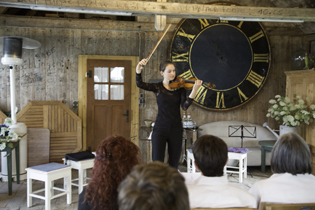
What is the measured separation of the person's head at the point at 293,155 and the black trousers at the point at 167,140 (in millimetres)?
1182

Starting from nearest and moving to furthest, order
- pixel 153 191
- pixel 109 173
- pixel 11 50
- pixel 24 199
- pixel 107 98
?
pixel 153 191 < pixel 109 173 < pixel 24 199 < pixel 11 50 < pixel 107 98

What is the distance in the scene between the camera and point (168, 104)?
108 inches

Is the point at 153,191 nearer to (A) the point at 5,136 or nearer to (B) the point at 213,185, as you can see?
(B) the point at 213,185

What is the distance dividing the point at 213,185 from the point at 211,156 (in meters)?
0.14

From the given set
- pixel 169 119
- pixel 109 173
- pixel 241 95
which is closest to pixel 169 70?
pixel 169 119

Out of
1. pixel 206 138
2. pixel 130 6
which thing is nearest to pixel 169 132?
pixel 206 138

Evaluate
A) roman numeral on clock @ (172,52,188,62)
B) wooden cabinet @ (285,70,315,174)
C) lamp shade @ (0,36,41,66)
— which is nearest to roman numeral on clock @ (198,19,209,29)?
roman numeral on clock @ (172,52,188,62)

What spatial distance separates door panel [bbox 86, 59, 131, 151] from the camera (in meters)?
4.92

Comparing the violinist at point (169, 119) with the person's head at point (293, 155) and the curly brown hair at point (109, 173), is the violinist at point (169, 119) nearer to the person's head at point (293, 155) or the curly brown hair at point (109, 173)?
the person's head at point (293, 155)

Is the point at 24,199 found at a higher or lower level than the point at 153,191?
lower

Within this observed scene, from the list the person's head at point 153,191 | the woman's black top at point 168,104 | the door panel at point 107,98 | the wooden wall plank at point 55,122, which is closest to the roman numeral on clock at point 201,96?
the door panel at point 107,98

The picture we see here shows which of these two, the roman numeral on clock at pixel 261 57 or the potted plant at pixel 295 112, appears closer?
the potted plant at pixel 295 112

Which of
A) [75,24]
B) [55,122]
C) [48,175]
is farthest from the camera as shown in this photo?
[75,24]

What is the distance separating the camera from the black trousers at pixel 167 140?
2.65 m
